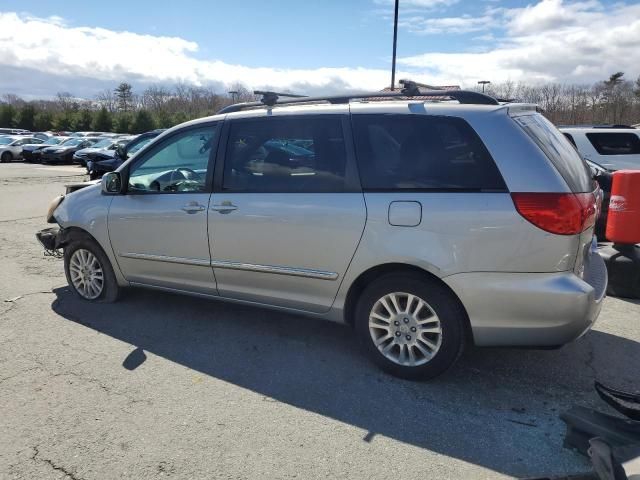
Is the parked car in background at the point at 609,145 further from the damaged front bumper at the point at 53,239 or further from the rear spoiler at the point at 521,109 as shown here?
the damaged front bumper at the point at 53,239

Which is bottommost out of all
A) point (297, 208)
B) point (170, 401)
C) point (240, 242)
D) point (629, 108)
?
point (170, 401)

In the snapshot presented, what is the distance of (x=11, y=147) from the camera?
3161 cm

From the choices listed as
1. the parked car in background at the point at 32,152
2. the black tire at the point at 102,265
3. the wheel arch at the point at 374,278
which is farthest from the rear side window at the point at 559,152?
the parked car in background at the point at 32,152

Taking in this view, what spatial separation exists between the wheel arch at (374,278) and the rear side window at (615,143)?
7.14 meters

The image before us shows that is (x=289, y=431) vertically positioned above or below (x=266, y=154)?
below

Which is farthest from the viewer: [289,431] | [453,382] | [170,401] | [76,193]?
[76,193]

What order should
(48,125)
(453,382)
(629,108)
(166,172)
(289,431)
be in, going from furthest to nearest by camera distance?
(48,125) → (629,108) → (166,172) → (453,382) → (289,431)

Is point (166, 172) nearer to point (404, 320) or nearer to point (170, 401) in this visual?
point (170, 401)

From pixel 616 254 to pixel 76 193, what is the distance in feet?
18.0

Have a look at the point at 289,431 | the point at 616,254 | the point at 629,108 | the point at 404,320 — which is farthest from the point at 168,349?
the point at 629,108

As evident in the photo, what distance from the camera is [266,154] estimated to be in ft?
13.0

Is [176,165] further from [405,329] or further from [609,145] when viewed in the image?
[609,145]

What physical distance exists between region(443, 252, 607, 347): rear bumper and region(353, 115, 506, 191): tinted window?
0.58 m

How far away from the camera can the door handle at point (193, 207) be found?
13.6 ft
